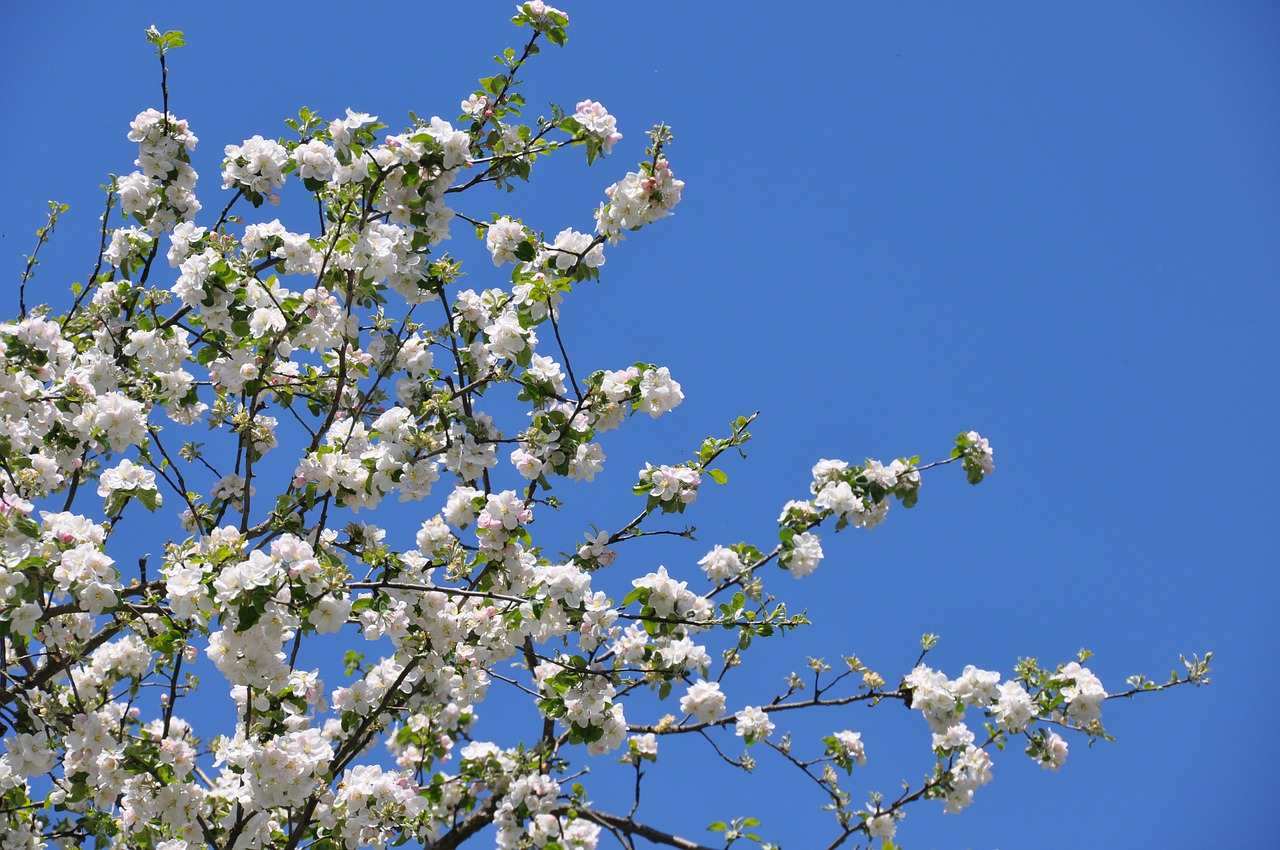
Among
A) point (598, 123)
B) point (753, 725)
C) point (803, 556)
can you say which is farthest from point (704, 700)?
point (598, 123)

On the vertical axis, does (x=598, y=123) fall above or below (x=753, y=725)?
above

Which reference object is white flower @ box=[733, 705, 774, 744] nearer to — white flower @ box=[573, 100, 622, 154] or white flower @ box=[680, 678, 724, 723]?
white flower @ box=[680, 678, 724, 723]

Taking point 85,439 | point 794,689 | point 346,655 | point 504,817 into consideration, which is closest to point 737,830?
point 794,689

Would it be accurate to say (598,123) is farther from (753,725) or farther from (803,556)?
(753,725)

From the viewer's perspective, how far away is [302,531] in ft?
Result: 11.7

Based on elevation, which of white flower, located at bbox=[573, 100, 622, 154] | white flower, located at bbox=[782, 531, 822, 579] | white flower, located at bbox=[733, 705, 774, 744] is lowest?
white flower, located at bbox=[733, 705, 774, 744]

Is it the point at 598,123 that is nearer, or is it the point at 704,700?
the point at 598,123

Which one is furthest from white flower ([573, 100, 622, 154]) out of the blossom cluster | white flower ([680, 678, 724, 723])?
white flower ([680, 678, 724, 723])

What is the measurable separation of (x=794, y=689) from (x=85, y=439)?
10.3 ft

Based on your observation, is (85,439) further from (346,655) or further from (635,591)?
(635,591)

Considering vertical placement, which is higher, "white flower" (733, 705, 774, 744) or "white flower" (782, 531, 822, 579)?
"white flower" (782, 531, 822, 579)

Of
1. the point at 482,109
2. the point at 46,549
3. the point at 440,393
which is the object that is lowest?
the point at 46,549

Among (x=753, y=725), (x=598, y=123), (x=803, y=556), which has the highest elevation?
(x=598, y=123)

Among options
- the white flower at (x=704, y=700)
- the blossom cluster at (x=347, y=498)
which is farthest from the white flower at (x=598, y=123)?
the white flower at (x=704, y=700)
